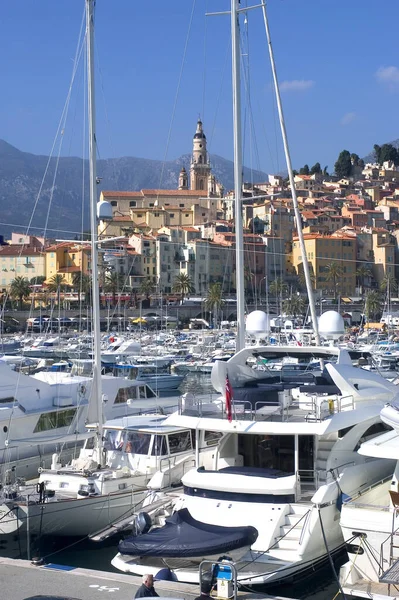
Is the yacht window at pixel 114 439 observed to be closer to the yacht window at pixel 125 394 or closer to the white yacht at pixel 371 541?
the white yacht at pixel 371 541

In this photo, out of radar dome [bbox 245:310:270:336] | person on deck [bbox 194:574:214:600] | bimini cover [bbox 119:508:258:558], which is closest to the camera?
person on deck [bbox 194:574:214:600]

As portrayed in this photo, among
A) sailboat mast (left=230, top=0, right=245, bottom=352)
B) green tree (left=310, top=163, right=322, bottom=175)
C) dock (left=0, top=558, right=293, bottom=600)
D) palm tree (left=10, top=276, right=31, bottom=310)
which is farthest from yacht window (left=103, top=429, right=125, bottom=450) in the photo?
green tree (left=310, top=163, right=322, bottom=175)

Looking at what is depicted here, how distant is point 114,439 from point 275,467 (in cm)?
412

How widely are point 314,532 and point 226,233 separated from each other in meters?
108

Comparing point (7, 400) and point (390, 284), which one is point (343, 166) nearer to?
point (390, 284)

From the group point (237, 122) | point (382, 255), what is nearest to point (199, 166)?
point (382, 255)

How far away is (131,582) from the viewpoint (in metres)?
11.7

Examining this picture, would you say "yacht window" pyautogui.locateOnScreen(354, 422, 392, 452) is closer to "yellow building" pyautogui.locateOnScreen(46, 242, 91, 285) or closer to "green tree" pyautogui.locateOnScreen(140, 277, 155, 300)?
"green tree" pyautogui.locateOnScreen(140, 277, 155, 300)

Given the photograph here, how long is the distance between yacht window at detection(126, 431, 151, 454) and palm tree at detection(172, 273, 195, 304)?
302ft

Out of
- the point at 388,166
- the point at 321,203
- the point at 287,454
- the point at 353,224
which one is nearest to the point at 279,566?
the point at 287,454

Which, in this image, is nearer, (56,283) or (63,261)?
(56,283)

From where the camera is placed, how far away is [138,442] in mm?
18125

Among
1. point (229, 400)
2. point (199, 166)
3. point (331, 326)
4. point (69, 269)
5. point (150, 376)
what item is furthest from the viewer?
point (199, 166)

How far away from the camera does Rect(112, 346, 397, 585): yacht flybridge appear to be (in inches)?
515
